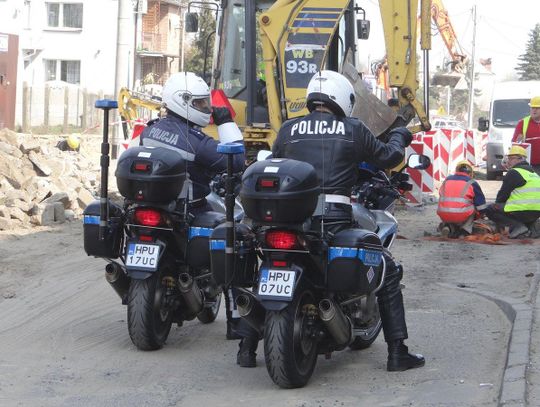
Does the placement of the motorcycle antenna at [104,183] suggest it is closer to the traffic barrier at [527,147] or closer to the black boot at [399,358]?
the black boot at [399,358]

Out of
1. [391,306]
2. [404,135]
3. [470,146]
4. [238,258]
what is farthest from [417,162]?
[470,146]

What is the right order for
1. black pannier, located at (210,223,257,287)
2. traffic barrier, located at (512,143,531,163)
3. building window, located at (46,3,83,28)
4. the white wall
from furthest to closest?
building window, located at (46,3,83,28)
the white wall
traffic barrier, located at (512,143,531,163)
black pannier, located at (210,223,257,287)

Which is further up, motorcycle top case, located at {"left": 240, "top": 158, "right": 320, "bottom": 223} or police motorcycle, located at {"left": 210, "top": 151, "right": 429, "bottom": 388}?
motorcycle top case, located at {"left": 240, "top": 158, "right": 320, "bottom": 223}

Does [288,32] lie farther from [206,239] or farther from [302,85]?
[206,239]

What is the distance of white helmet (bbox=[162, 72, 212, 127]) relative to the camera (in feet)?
27.5

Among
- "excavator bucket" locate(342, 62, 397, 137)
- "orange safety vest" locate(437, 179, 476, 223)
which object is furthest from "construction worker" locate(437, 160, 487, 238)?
"excavator bucket" locate(342, 62, 397, 137)

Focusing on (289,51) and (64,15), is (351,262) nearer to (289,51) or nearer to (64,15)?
(289,51)

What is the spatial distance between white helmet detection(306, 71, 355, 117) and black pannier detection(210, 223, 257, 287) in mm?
936

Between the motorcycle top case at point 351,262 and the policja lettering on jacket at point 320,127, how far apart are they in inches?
26.2

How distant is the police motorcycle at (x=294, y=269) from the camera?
665cm

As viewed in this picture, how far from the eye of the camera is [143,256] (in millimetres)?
7793

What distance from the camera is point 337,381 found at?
7.12 metres

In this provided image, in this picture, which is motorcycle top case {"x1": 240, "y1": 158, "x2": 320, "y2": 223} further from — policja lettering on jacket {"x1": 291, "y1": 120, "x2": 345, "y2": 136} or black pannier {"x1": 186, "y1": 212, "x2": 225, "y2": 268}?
black pannier {"x1": 186, "y1": 212, "x2": 225, "y2": 268}

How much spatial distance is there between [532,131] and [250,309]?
10.3m
